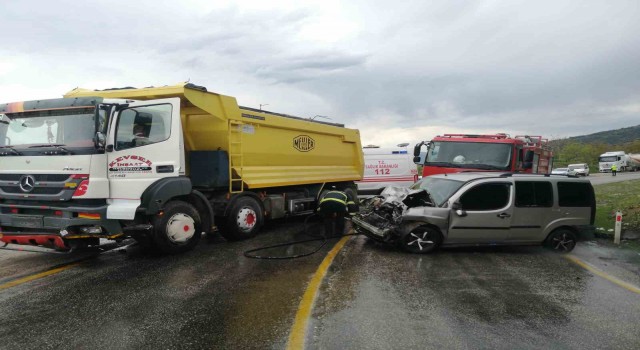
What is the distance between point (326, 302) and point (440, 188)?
405 cm

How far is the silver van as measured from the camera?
7109 millimetres

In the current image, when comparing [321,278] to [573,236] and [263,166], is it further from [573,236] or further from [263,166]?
[573,236]

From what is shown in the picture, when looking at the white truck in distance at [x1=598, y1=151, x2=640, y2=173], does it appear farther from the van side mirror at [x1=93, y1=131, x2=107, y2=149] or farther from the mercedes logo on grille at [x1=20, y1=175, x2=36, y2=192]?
the mercedes logo on grille at [x1=20, y1=175, x2=36, y2=192]

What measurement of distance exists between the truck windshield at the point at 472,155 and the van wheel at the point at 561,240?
3765 millimetres

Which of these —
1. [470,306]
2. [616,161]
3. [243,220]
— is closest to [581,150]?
[616,161]

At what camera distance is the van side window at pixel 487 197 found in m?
7.21

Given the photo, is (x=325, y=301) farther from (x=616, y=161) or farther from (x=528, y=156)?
(x=616, y=161)

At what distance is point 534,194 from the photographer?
7457mm

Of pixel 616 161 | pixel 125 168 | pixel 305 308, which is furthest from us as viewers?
pixel 616 161

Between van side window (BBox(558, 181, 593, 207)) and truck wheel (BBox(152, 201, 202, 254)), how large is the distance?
21.3 ft

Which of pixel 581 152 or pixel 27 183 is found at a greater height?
pixel 581 152

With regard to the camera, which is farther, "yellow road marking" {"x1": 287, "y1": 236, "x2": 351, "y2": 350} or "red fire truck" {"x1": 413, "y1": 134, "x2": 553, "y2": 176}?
"red fire truck" {"x1": 413, "y1": 134, "x2": 553, "y2": 176}

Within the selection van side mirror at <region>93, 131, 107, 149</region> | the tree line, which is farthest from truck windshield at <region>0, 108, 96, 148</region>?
the tree line

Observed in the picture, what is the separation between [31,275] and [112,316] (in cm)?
247
